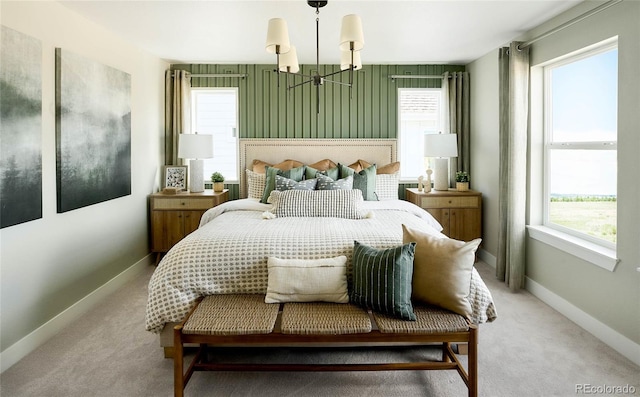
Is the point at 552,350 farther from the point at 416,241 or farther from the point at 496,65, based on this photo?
the point at 496,65

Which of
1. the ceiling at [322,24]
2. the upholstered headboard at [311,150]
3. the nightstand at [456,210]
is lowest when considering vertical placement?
the nightstand at [456,210]

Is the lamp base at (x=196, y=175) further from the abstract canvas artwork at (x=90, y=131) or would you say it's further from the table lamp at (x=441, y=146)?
the table lamp at (x=441, y=146)

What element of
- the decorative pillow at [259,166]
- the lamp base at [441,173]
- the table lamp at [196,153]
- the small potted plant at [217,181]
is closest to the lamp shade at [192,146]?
the table lamp at [196,153]

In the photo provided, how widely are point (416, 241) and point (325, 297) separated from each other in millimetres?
624

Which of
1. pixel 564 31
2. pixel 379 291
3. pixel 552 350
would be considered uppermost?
pixel 564 31

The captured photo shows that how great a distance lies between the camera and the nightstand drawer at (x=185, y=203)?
4668 mm

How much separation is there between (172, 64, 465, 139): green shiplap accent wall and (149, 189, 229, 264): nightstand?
111 cm

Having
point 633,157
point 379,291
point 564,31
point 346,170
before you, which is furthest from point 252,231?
point 564,31

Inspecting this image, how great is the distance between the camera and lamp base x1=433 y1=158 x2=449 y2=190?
4988mm

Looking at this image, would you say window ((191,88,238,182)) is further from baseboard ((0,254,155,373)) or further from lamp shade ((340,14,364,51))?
lamp shade ((340,14,364,51))

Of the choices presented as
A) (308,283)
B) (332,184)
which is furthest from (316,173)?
(308,283)

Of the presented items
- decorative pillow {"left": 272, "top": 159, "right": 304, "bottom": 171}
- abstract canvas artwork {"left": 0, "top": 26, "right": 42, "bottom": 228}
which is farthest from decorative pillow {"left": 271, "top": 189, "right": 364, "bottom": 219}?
abstract canvas artwork {"left": 0, "top": 26, "right": 42, "bottom": 228}

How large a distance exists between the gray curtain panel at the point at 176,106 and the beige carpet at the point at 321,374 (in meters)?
2.68

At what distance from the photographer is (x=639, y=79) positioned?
2.50 metres
